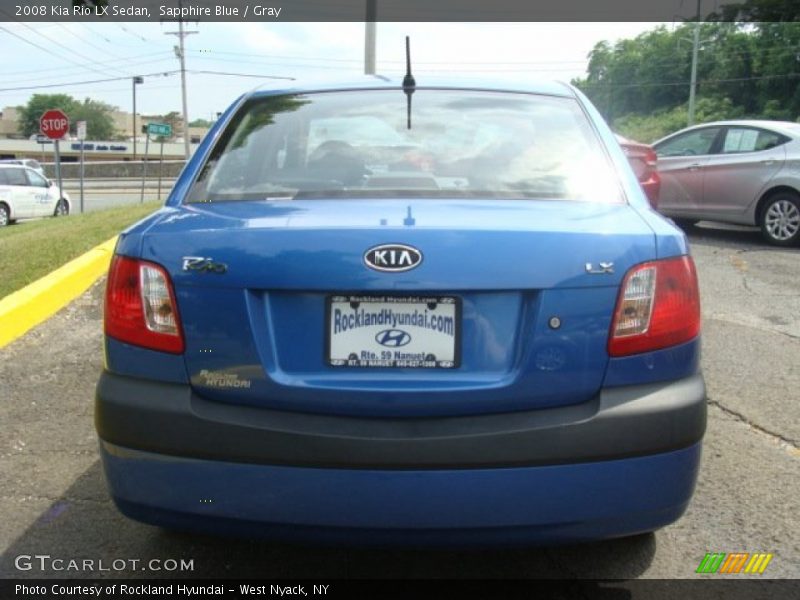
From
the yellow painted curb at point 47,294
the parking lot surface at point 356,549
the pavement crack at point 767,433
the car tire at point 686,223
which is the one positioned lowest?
the parking lot surface at point 356,549

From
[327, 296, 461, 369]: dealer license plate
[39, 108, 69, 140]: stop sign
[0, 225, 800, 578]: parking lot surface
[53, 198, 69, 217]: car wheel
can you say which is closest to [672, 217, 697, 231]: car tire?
[0, 225, 800, 578]: parking lot surface

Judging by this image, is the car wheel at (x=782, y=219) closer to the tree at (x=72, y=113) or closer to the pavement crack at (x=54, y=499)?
the pavement crack at (x=54, y=499)

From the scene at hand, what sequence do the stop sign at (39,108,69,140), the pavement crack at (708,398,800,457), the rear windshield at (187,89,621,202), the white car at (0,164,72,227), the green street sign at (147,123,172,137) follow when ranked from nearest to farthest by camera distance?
the rear windshield at (187,89,621,202) < the pavement crack at (708,398,800,457) < the stop sign at (39,108,69,140) < the white car at (0,164,72,227) < the green street sign at (147,123,172,137)

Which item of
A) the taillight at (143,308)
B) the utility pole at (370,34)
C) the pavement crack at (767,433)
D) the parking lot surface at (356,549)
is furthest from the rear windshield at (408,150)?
the utility pole at (370,34)

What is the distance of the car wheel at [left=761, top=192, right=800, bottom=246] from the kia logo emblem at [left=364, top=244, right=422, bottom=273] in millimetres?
8684

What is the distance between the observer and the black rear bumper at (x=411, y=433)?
2135mm

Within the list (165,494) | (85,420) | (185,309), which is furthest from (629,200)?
(85,420)

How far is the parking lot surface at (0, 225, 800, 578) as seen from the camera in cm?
275

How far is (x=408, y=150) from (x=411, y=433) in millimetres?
1183

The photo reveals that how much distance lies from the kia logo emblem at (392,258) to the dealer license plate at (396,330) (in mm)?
83

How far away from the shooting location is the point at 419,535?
2.18 metres

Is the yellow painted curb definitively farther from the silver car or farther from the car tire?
the car tire

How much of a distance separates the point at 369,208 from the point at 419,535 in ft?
3.13

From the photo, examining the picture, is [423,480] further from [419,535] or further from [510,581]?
[510,581]
